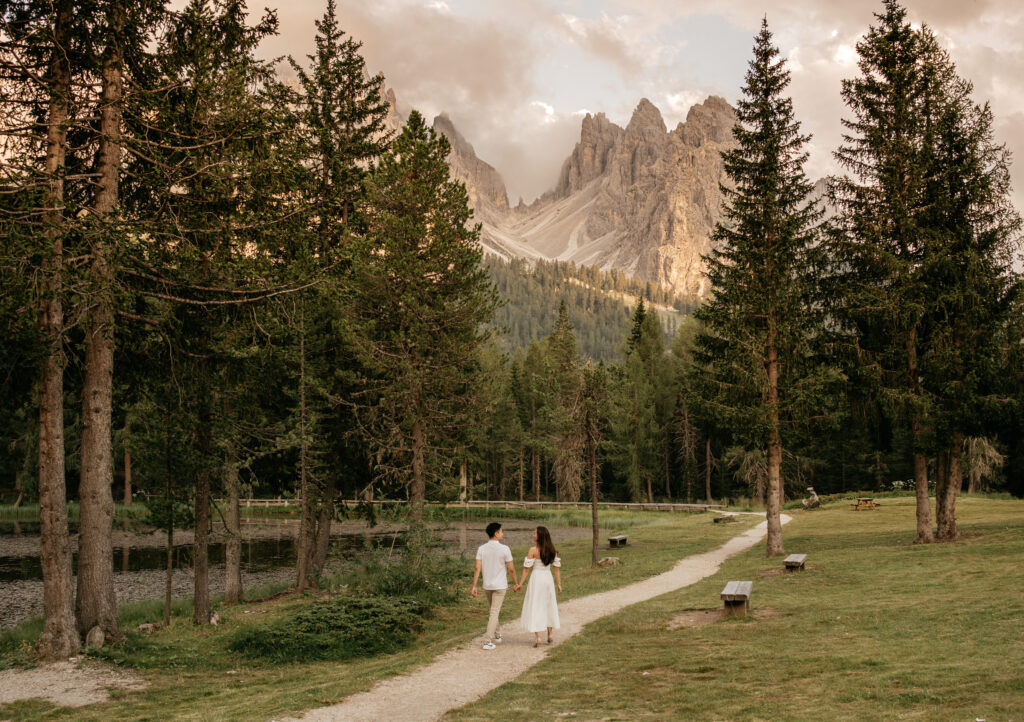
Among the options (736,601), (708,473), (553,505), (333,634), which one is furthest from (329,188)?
(708,473)

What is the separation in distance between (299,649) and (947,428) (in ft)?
60.5

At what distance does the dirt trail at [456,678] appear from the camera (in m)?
7.54

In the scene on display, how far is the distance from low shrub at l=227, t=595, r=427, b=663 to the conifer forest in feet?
8.48

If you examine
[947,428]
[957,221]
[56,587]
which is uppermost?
[957,221]

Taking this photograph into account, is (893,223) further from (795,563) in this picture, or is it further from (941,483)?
(795,563)

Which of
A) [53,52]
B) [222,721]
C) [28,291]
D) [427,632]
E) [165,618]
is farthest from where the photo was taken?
[165,618]

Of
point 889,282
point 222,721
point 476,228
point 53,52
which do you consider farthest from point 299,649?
point 889,282

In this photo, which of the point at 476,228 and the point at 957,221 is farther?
the point at 476,228

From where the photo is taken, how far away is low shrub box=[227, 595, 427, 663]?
37.2 feet

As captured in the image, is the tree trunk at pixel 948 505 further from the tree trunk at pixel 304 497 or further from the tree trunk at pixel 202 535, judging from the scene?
the tree trunk at pixel 202 535

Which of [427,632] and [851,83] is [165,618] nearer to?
[427,632]

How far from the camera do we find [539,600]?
1066cm

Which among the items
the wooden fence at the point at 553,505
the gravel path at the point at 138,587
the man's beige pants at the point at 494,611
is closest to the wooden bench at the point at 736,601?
the man's beige pants at the point at 494,611

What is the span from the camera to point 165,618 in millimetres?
17047
